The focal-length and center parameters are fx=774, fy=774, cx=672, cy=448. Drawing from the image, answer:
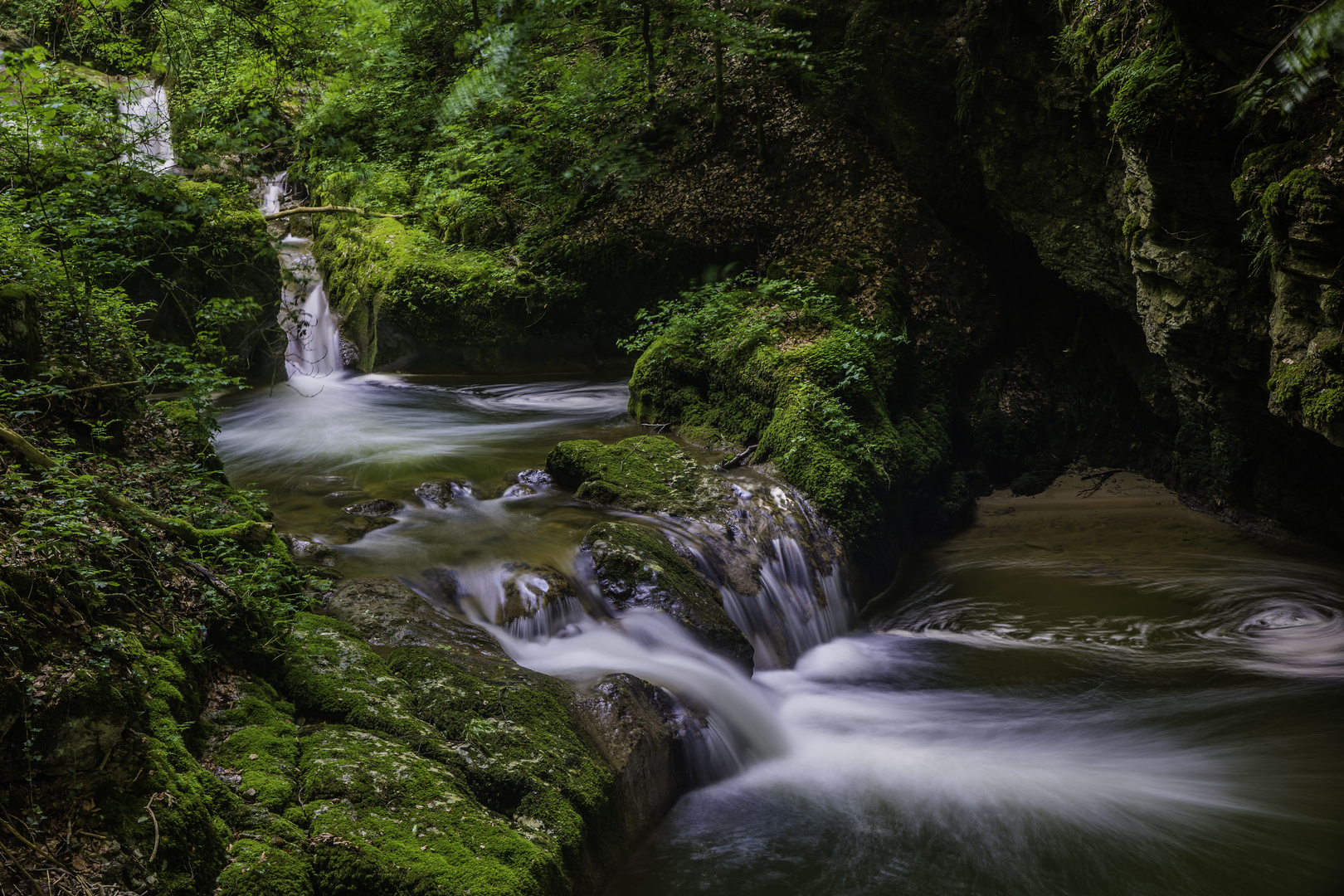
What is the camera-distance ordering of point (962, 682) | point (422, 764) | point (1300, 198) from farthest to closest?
point (962, 682), point (1300, 198), point (422, 764)

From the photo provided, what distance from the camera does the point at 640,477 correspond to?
762 cm

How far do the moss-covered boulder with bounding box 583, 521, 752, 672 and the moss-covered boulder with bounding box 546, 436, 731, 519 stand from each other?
3.20ft

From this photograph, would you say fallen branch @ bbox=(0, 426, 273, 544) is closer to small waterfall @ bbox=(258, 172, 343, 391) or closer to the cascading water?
the cascading water

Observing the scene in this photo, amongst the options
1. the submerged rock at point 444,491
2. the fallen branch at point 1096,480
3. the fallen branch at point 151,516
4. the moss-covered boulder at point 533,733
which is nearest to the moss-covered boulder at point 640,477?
the submerged rock at point 444,491

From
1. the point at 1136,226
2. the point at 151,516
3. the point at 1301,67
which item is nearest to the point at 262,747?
the point at 151,516

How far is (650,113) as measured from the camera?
12195mm

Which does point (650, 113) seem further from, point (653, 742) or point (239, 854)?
point (239, 854)

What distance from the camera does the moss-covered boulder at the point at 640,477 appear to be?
7285mm

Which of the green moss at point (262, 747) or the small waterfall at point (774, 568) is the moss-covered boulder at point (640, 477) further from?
the green moss at point (262, 747)

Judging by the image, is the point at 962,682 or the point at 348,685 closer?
the point at 348,685

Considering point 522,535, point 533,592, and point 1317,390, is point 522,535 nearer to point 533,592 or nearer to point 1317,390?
point 533,592

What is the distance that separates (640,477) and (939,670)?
320 centimetres

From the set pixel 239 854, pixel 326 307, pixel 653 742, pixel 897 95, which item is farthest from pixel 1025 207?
pixel 326 307

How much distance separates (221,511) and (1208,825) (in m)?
Answer: 5.98
